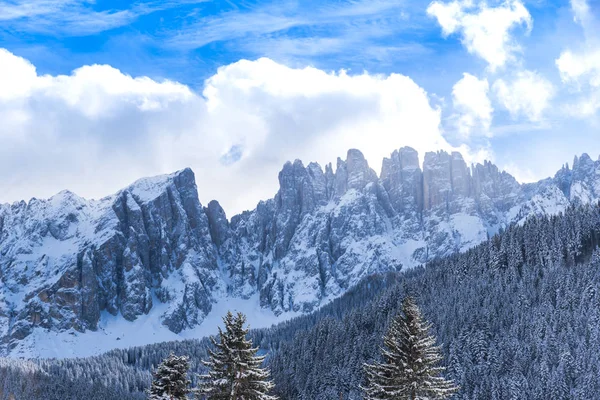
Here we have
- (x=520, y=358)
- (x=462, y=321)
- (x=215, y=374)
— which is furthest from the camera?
(x=462, y=321)

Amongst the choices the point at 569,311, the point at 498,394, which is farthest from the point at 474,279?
the point at 498,394

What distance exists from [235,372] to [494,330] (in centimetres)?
11365

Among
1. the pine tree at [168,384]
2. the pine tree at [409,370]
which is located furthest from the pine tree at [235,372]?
the pine tree at [168,384]

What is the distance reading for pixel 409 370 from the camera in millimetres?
30156

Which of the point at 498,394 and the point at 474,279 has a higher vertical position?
the point at 474,279

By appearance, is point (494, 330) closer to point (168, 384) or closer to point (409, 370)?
point (168, 384)

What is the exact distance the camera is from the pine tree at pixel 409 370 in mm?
30344

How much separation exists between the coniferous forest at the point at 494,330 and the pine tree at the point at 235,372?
56793mm

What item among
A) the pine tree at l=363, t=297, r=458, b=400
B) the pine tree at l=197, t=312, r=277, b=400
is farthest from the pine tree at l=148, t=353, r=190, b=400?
the pine tree at l=363, t=297, r=458, b=400

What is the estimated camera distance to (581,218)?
170 meters

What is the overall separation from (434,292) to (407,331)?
490 feet

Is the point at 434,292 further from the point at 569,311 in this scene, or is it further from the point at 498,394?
the point at 498,394

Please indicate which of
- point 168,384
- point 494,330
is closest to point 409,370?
point 168,384

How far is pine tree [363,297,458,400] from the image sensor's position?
3034 cm
